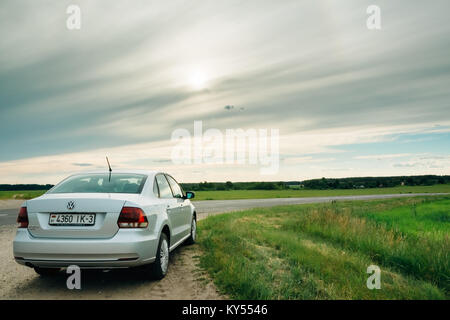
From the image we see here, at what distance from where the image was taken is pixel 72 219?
501 cm

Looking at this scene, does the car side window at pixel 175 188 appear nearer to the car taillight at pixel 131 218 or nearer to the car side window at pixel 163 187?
the car side window at pixel 163 187

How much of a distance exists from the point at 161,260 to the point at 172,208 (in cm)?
119

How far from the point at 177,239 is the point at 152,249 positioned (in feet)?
6.03

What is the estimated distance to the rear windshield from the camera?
226 inches

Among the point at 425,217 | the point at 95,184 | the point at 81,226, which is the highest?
the point at 95,184

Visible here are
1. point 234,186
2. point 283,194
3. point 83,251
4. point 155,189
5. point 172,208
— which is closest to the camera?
point 83,251

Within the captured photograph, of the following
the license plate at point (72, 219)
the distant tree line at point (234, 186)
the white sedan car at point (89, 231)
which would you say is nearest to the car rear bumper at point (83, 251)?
the white sedan car at point (89, 231)

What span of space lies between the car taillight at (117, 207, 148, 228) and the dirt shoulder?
3.12ft

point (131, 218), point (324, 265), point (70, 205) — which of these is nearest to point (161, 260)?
point (131, 218)

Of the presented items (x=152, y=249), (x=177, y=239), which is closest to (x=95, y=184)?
(x=152, y=249)

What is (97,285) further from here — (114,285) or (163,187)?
(163,187)

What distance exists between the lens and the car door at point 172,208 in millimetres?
6556
